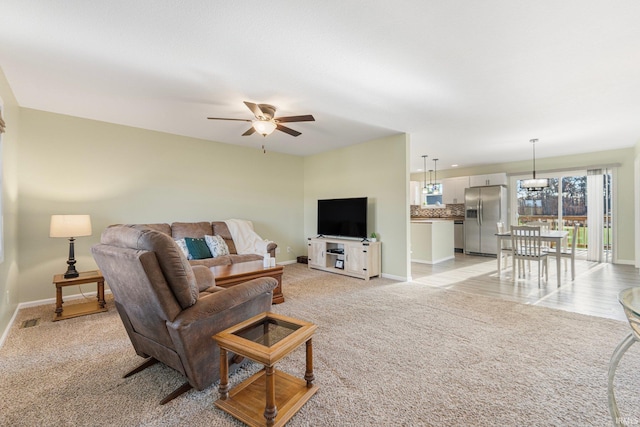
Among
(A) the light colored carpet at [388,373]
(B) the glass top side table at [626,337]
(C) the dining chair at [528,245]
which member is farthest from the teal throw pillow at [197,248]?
(C) the dining chair at [528,245]

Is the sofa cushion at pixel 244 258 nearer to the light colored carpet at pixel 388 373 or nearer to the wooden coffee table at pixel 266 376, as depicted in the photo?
the light colored carpet at pixel 388 373

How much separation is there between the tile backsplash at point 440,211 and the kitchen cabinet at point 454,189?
8.4 inches

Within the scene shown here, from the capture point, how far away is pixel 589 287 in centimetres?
409

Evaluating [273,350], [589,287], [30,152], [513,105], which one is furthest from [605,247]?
[30,152]

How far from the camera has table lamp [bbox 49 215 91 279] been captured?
10.5ft

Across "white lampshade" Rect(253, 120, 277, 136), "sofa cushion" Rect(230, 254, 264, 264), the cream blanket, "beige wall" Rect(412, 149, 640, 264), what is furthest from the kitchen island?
"white lampshade" Rect(253, 120, 277, 136)

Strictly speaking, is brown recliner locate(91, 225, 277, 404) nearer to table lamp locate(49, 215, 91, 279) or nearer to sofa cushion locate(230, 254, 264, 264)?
table lamp locate(49, 215, 91, 279)

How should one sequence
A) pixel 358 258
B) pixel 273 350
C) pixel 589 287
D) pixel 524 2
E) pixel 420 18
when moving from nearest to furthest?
pixel 273 350, pixel 524 2, pixel 420 18, pixel 589 287, pixel 358 258

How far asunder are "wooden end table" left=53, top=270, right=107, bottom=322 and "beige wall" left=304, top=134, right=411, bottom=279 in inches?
159

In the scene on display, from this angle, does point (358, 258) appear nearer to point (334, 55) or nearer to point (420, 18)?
point (334, 55)

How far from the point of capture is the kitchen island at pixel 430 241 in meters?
6.18

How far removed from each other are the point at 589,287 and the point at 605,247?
3.00m

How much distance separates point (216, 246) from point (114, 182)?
1718mm

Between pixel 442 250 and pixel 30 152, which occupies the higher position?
pixel 30 152
